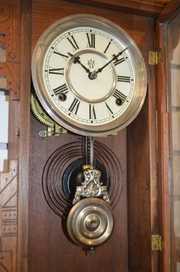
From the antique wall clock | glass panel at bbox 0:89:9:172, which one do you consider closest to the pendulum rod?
the antique wall clock

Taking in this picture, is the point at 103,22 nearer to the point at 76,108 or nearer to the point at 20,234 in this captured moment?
the point at 76,108

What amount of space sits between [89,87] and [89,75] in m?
0.05

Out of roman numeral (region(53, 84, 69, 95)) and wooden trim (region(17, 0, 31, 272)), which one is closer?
wooden trim (region(17, 0, 31, 272))

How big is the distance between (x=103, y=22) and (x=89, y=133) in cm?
47

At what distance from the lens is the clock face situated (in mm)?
1447

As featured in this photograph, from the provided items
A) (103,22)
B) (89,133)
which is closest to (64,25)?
(103,22)

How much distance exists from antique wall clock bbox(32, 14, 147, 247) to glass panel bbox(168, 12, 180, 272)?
0.42 feet

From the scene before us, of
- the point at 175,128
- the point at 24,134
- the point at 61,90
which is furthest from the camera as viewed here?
the point at 175,128

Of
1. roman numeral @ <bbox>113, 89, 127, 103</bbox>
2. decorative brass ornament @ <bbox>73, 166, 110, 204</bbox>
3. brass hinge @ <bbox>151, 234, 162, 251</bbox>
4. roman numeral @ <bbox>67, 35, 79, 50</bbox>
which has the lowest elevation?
brass hinge @ <bbox>151, 234, 162, 251</bbox>

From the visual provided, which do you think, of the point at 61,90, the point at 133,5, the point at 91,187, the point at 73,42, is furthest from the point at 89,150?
the point at 133,5

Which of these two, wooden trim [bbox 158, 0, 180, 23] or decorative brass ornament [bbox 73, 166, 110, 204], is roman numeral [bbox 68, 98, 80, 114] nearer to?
decorative brass ornament [bbox 73, 166, 110, 204]

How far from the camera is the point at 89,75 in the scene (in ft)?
5.00

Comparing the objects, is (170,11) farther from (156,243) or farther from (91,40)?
(156,243)

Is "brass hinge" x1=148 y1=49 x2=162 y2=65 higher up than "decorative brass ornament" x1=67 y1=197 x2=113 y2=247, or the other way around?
"brass hinge" x1=148 y1=49 x2=162 y2=65
